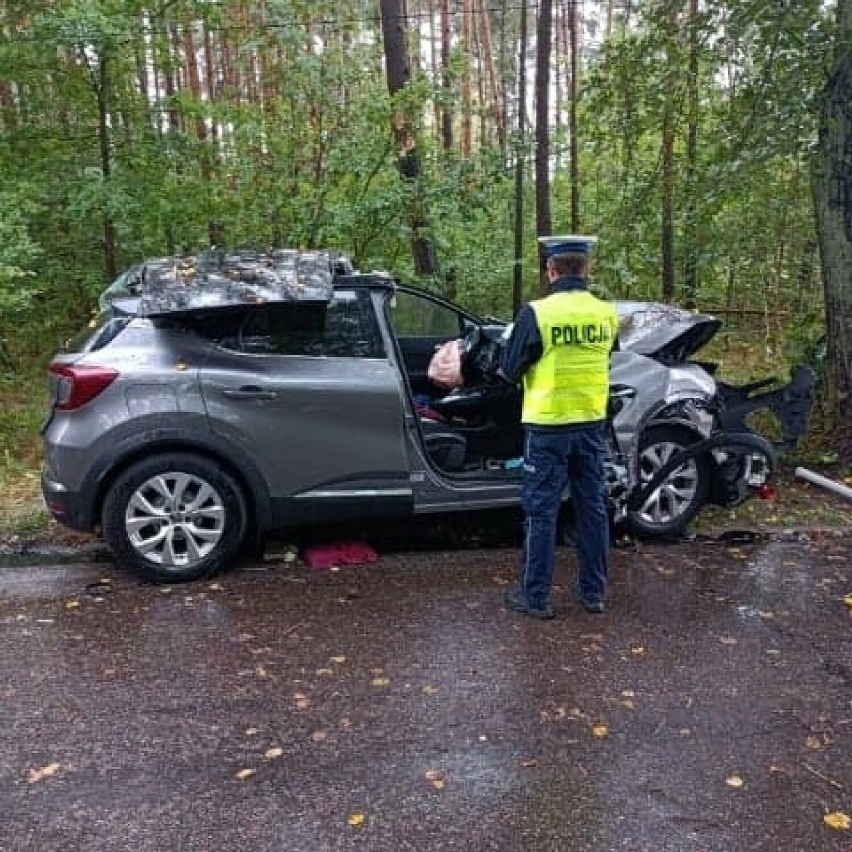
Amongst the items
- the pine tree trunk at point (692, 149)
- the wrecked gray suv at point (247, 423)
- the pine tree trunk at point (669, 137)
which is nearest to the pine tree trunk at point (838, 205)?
the pine tree trunk at point (692, 149)

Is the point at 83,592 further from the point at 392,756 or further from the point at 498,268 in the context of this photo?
the point at 498,268

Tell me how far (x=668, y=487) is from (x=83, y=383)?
11.8 feet

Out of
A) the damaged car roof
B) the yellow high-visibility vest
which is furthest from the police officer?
the damaged car roof

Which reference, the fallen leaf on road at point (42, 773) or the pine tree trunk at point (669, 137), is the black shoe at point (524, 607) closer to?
the fallen leaf on road at point (42, 773)

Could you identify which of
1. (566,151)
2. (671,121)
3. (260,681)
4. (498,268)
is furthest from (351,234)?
(566,151)

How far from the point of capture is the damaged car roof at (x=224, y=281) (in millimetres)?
4918

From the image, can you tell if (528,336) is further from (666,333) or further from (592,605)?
(666,333)

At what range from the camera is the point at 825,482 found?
6.90m

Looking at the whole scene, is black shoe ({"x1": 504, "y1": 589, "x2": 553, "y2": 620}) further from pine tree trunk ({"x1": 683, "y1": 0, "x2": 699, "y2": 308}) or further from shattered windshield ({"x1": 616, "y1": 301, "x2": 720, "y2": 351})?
pine tree trunk ({"x1": 683, "y1": 0, "x2": 699, "y2": 308})

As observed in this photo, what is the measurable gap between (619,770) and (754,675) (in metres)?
1.09

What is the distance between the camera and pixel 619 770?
3.23m

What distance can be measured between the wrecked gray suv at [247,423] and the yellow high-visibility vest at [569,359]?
0.91 meters

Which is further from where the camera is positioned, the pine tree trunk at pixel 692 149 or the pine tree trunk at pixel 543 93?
the pine tree trunk at pixel 543 93

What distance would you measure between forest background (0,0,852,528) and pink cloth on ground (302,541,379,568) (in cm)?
264
